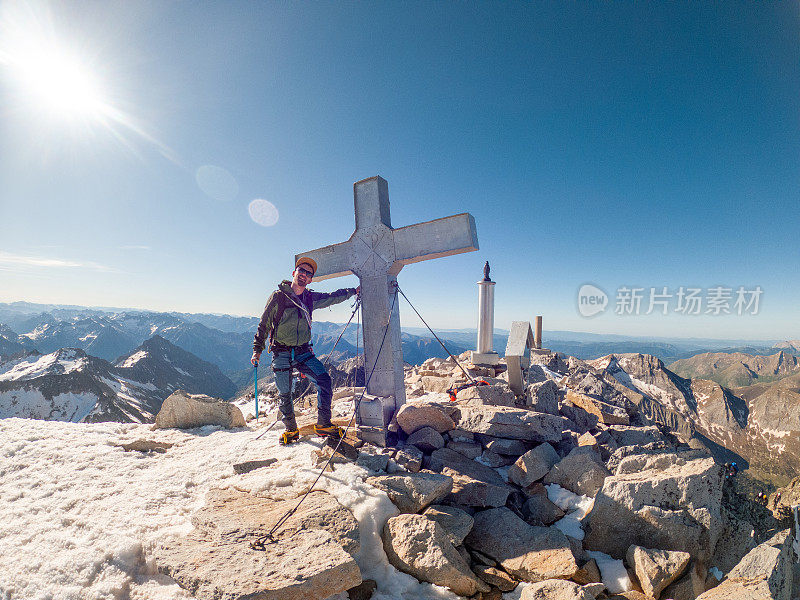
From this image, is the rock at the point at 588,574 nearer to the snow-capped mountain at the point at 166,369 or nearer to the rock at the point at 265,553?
the rock at the point at 265,553

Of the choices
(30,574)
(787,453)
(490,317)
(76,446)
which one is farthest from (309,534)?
(787,453)

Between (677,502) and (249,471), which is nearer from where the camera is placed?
(677,502)

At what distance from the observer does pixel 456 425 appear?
666cm

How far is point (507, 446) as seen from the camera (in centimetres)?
598

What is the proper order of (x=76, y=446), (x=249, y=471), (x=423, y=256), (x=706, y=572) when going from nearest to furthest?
1. (x=706, y=572)
2. (x=249, y=471)
3. (x=76, y=446)
4. (x=423, y=256)

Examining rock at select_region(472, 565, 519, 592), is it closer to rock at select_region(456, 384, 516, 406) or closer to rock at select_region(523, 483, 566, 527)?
rock at select_region(523, 483, 566, 527)

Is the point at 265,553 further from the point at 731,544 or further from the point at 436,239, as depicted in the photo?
the point at 731,544

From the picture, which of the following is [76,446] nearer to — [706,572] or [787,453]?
[706,572]

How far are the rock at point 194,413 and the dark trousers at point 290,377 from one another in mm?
2098

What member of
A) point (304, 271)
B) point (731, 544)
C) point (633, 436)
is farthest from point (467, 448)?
point (304, 271)

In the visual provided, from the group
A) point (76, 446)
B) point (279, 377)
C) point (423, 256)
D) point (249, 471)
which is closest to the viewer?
point (249, 471)

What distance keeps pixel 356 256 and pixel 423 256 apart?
5.22 feet

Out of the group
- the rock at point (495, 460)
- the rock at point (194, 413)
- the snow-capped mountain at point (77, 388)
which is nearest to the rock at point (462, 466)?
the rock at point (495, 460)

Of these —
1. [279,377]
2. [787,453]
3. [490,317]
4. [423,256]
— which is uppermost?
[423,256]
